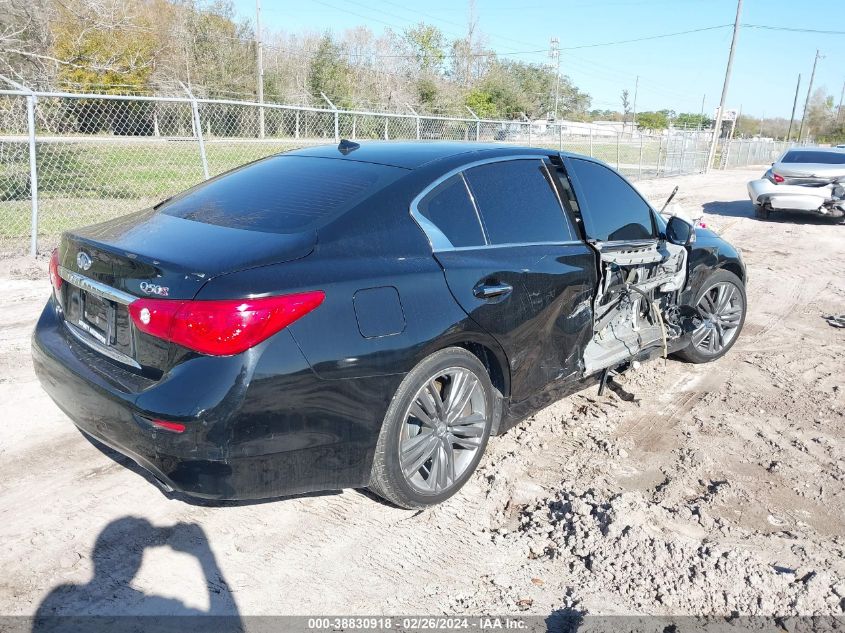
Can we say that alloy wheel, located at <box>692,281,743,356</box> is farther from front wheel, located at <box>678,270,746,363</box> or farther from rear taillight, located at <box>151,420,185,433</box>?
rear taillight, located at <box>151,420,185,433</box>

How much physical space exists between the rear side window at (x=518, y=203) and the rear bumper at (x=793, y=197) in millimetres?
11677

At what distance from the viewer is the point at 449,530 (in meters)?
3.11

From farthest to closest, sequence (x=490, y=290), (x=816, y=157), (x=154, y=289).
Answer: (x=816, y=157), (x=490, y=290), (x=154, y=289)

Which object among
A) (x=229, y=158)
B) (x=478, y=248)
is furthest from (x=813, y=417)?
(x=229, y=158)

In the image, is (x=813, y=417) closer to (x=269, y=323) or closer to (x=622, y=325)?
(x=622, y=325)

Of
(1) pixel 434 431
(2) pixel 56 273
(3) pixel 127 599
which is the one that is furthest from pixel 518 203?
(3) pixel 127 599

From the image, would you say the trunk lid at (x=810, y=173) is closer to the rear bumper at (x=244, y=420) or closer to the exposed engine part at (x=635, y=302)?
the exposed engine part at (x=635, y=302)

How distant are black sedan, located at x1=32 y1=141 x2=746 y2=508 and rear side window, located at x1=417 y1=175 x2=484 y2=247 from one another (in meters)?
0.01

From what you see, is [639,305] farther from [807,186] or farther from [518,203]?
[807,186]

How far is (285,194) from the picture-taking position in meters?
3.31

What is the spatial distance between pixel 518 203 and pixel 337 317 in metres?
1.47

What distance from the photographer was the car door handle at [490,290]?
10.5 ft

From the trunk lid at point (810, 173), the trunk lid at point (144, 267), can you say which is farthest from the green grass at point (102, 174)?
the trunk lid at point (810, 173)

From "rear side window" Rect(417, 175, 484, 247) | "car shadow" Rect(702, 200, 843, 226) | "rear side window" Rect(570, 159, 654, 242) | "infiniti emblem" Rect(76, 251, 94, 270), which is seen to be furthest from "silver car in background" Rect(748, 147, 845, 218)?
"infiniti emblem" Rect(76, 251, 94, 270)
